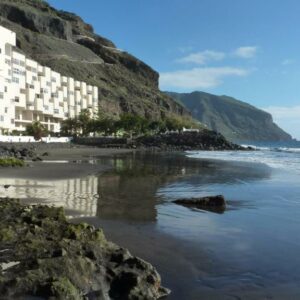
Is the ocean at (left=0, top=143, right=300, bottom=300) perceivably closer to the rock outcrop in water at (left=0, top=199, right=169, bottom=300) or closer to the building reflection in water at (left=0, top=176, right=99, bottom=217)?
the building reflection in water at (left=0, top=176, right=99, bottom=217)

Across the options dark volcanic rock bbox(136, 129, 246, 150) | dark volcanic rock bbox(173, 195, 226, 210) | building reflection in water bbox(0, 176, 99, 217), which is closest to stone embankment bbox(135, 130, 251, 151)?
dark volcanic rock bbox(136, 129, 246, 150)

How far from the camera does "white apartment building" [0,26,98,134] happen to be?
104 meters

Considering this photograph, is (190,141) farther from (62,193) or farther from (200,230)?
(200,230)

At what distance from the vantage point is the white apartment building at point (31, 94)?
4080 inches

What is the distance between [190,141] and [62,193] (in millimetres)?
110473

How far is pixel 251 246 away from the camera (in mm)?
12812

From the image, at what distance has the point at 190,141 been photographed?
433 feet

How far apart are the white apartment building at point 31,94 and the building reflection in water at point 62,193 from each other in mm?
74217

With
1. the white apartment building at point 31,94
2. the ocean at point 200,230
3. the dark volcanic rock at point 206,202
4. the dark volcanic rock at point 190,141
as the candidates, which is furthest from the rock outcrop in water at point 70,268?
the dark volcanic rock at point 190,141

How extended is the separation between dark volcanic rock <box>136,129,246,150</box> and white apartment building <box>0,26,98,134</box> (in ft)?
92.0

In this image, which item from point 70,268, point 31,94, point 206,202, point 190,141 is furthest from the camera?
point 190,141

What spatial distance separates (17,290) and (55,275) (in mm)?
754

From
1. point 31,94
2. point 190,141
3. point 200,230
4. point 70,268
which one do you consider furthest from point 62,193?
point 190,141

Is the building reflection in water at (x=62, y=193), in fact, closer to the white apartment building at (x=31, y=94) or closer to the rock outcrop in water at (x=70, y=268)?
the rock outcrop in water at (x=70, y=268)
